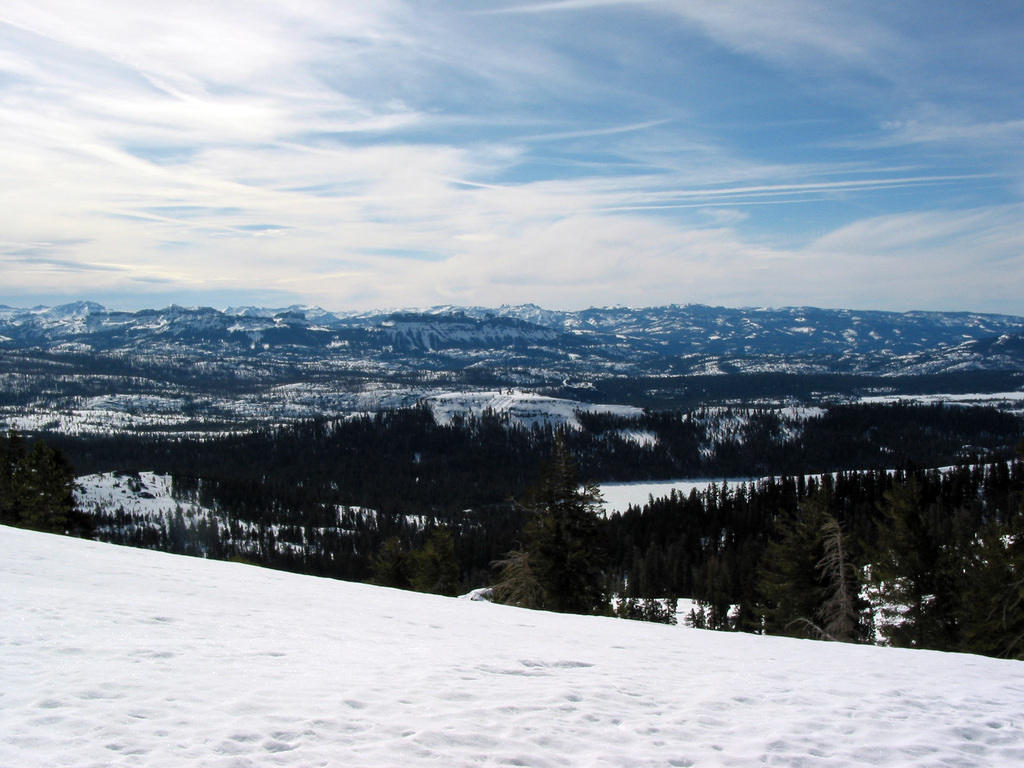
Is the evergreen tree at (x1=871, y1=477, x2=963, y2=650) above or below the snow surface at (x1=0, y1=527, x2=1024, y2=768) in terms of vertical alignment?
below

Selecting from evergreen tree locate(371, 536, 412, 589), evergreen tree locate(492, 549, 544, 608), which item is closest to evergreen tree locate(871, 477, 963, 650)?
evergreen tree locate(492, 549, 544, 608)

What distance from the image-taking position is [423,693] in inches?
323

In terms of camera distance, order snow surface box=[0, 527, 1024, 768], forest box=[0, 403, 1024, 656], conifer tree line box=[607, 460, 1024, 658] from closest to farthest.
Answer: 1. snow surface box=[0, 527, 1024, 768]
2. conifer tree line box=[607, 460, 1024, 658]
3. forest box=[0, 403, 1024, 656]

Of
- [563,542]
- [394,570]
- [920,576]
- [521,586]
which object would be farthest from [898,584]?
[394,570]

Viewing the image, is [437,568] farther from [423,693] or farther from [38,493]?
[423,693]

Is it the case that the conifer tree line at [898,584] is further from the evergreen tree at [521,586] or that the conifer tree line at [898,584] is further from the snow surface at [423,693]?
the snow surface at [423,693]

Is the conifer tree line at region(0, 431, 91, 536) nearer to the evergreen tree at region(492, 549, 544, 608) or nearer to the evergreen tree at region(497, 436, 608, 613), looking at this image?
the evergreen tree at region(492, 549, 544, 608)

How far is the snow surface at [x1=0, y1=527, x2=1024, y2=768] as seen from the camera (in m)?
6.23

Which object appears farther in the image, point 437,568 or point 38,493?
point 437,568

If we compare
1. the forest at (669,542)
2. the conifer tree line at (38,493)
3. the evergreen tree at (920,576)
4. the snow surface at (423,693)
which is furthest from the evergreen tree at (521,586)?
the conifer tree line at (38,493)

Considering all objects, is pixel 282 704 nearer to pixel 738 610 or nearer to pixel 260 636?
pixel 260 636

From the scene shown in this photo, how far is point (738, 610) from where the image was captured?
179 feet

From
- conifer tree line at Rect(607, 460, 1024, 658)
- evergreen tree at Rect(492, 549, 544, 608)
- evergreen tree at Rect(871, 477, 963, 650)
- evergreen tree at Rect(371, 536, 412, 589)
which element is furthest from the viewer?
evergreen tree at Rect(371, 536, 412, 589)

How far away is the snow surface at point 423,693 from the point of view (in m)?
6.23
